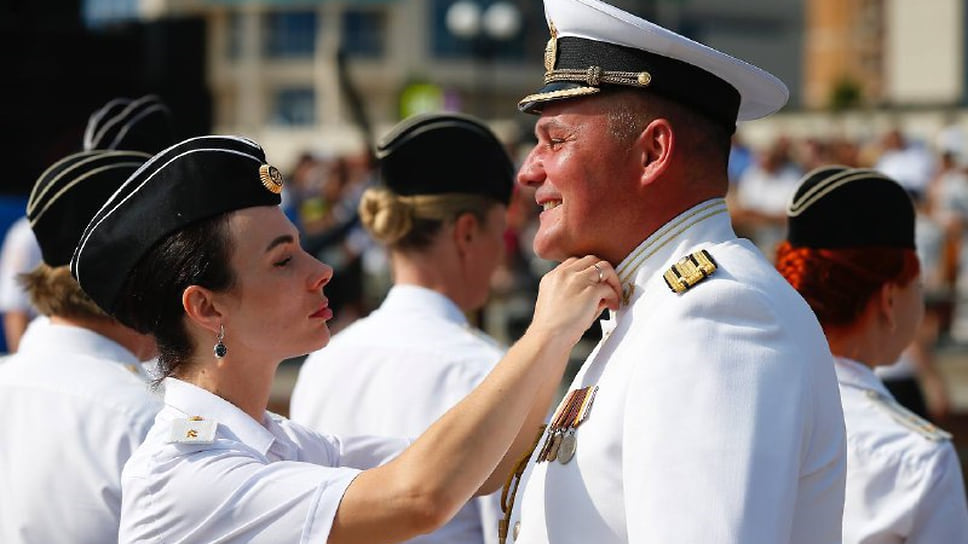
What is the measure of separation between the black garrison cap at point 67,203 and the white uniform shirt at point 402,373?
78cm

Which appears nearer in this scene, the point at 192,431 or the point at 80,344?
the point at 192,431

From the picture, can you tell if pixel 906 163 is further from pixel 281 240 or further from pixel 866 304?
pixel 281 240

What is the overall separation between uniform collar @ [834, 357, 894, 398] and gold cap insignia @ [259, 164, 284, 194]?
Answer: 139 cm

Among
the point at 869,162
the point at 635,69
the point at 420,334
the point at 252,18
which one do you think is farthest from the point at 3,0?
the point at 252,18

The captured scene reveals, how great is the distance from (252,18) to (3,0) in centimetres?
5878

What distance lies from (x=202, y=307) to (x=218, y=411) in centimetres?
20

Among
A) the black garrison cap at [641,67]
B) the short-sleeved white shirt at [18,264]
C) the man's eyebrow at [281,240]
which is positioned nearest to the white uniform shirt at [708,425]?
the black garrison cap at [641,67]

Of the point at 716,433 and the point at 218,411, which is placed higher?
the point at 716,433

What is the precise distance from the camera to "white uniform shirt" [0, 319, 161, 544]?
10.8 ft

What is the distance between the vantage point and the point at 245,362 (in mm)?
2822

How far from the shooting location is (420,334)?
3922mm

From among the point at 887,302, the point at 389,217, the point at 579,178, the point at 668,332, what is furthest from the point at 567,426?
the point at 389,217

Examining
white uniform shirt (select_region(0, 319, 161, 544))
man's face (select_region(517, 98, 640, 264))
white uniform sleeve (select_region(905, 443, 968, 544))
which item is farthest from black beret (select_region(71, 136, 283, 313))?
white uniform sleeve (select_region(905, 443, 968, 544))

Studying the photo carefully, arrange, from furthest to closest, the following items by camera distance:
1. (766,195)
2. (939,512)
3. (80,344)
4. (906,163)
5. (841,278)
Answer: (906,163)
(766,195)
(80,344)
(841,278)
(939,512)
